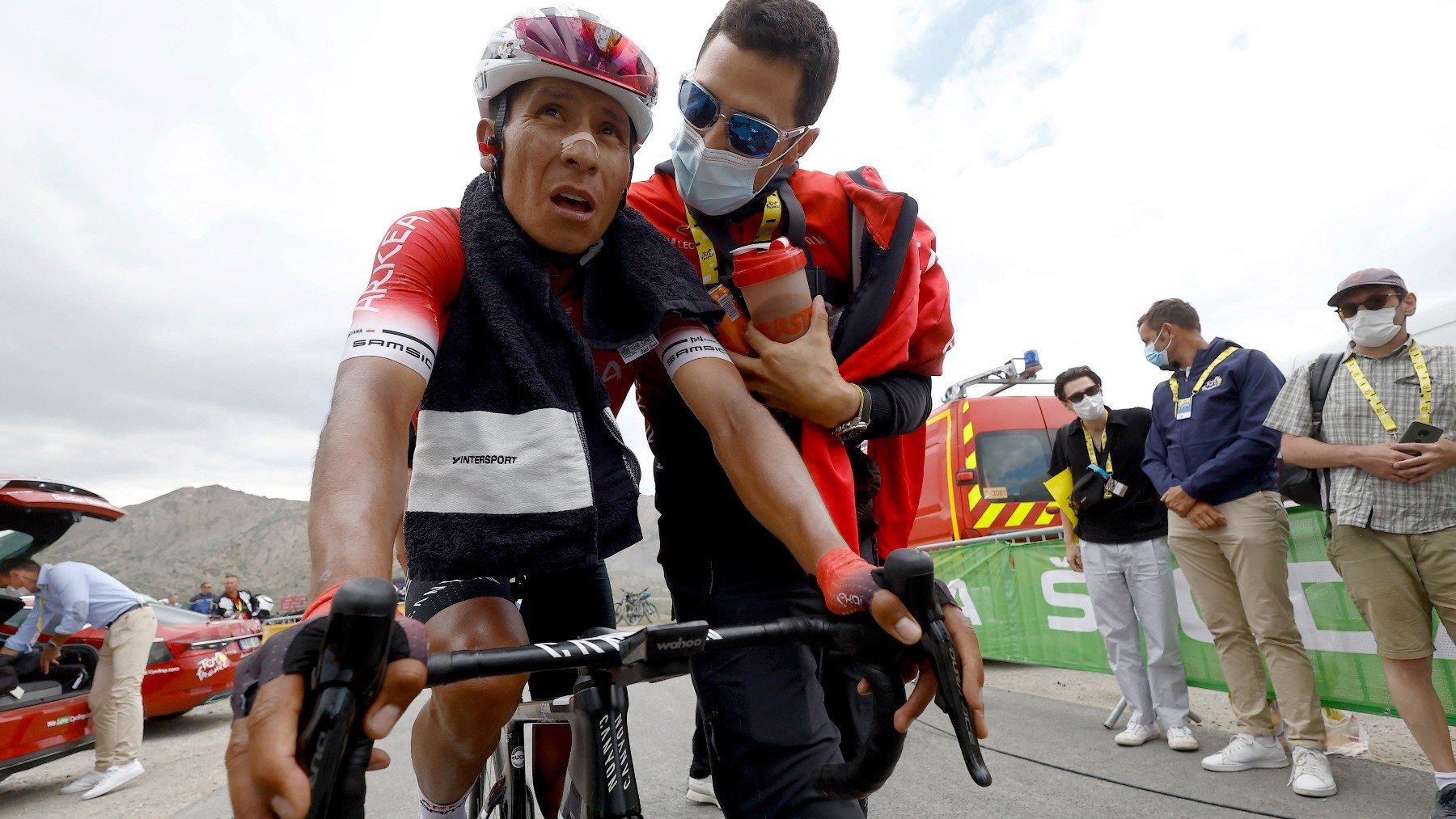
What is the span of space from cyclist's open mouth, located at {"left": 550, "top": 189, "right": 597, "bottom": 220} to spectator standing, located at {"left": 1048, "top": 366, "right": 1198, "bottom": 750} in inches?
189

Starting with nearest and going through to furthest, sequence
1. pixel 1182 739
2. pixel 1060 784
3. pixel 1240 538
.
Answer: pixel 1060 784 → pixel 1240 538 → pixel 1182 739

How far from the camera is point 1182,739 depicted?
15.4ft

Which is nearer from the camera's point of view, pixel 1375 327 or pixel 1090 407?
pixel 1375 327

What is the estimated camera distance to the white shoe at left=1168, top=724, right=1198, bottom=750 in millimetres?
4668

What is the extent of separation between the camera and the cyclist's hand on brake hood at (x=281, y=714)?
0.73 m

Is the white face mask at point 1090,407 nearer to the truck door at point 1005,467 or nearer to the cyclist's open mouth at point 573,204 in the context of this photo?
the truck door at point 1005,467

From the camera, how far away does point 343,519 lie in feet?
3.67

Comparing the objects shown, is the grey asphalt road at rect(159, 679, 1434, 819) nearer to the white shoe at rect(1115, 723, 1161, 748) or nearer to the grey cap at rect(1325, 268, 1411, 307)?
the white shoe at rect(1115, 723, 1161, 748)

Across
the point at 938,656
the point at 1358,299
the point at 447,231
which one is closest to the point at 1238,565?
the point at 1358,299

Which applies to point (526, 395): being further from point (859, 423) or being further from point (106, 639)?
point (106, 639)

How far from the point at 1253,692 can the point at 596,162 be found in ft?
15.2

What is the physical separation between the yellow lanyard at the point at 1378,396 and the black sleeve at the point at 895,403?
9.97ft

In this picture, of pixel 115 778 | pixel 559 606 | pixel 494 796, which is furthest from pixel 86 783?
pixel 559 606

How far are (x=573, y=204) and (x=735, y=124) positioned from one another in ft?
1.97
